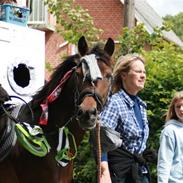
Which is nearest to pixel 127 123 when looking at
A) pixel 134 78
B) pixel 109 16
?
pixel 134 78

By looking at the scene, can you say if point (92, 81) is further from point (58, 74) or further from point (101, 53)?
point (58, 74)

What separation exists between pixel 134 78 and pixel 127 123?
1.33 feet

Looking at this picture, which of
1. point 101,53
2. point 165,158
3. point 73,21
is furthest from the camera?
point 73,21

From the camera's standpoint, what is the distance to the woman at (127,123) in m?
4.52

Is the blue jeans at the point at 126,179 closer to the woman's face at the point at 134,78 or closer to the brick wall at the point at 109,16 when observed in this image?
the woman's face at the point at 134,78

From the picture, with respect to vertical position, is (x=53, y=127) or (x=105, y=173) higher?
(x=53, y=127)

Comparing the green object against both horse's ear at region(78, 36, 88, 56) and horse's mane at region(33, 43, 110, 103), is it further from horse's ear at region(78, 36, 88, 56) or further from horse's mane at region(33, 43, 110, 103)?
horse's ear at region(78, 36, 88, 56)

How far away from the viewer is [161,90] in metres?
7.16

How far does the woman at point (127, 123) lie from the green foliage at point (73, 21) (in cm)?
429

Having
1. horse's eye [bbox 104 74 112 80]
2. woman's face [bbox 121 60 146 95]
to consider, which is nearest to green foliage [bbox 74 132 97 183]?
woman's face [bbox 121 60 146 95]

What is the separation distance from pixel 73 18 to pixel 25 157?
508 centimetres

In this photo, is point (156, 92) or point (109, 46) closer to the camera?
point (109, 46)

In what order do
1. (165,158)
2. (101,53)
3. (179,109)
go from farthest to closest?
1. (179,109)
2. (165,158)
3. (101,53)

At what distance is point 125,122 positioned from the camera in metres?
4.52
